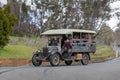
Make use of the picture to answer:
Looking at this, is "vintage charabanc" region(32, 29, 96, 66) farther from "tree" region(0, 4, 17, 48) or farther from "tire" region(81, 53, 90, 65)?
"tree" region(0, 4, 17, 48)

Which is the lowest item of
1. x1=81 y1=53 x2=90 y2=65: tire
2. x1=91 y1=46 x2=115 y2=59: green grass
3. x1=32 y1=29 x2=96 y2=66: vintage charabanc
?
x1=91 y1=46 x2=115 y2=59: green grass

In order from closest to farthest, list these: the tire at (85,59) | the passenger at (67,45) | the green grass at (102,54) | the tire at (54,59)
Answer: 1. the tire at (54,59)
2. the passenger at (67,45)
3. the tire at (85,59)
4. the green grass at (102,54)

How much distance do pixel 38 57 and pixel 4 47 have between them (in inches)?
384

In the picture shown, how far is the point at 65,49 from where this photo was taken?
2870cm

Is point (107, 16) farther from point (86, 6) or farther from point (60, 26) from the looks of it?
point (60, 26)

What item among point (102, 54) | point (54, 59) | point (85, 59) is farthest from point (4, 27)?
point (102, 54)

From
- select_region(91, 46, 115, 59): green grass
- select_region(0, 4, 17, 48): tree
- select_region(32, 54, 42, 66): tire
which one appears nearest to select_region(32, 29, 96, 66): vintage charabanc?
select_region(32, 54, 42, 66): tire

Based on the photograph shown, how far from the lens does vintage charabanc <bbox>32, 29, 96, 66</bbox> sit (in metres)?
27.6

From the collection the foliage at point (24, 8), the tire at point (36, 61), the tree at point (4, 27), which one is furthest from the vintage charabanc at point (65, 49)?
the foliage at point (24, 8)

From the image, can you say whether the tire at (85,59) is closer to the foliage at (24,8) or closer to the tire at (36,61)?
the tire at (36,61)

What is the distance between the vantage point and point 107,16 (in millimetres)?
53594

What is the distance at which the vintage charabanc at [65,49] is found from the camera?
1086 inches

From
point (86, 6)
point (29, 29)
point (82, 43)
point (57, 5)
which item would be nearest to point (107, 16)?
point (86, 6)

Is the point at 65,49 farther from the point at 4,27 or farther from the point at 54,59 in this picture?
the point at 4,27
